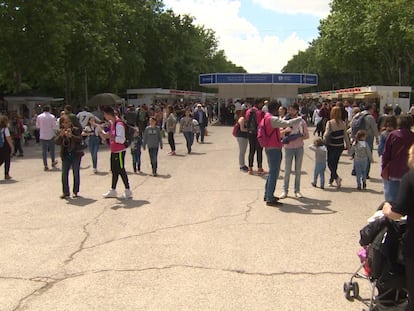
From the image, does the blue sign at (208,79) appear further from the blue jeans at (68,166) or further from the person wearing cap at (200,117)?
the blue jeans at (68,166)

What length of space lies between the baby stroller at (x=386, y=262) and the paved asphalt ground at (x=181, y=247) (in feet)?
1.61

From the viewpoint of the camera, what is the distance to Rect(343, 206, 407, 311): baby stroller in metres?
3.67

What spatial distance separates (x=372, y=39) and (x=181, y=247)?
42.8 m

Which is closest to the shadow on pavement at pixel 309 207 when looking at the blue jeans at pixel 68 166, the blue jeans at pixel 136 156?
the blue jeans at pixel 68 166

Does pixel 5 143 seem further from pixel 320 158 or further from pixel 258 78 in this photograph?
pixel 258 78

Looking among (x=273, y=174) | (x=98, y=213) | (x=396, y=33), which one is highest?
(x=396, y=33)

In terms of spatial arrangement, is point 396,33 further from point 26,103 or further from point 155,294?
point 155,294

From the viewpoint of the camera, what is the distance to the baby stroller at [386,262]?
3672 mm

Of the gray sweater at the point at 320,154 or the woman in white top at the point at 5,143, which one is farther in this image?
the woman in white top at the point at 5,143

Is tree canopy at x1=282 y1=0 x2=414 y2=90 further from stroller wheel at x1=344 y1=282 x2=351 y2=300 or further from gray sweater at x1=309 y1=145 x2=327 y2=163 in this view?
stroller wheel at x1=344 y1=282 x2=351 y2=300

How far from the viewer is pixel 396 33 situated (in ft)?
136

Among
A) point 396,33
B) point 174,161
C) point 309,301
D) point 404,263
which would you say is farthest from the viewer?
point 396,33

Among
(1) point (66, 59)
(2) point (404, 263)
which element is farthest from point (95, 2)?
(2) point (404, 263)

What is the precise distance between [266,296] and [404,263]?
145cm
